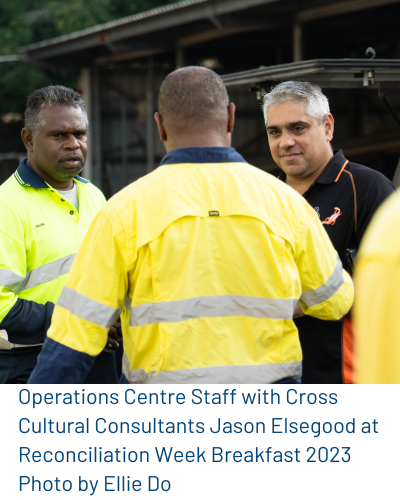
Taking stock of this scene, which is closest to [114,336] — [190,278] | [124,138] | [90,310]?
[90,310]

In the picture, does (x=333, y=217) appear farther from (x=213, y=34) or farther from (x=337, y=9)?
(x=213, y=34)

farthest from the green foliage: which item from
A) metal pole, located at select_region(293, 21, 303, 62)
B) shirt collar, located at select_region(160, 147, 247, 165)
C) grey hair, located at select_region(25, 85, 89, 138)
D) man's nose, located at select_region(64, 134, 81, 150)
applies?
shirt collar, located at select_region(160, 147, 247, 165)

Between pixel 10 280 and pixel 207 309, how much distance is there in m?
1.24

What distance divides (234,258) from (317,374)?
4.55ft

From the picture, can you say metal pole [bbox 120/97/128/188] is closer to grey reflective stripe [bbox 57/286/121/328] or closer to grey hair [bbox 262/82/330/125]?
grey hair [bbox 262/82/330/125]

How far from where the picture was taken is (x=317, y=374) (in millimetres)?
3115

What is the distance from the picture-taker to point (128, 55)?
46.3 feet

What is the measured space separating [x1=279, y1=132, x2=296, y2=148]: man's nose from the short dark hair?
1.29 m

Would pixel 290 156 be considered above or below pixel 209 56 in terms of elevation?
below

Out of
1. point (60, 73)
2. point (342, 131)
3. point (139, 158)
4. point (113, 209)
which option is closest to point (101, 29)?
point (139, 158)

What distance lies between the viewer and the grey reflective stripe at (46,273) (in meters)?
2.95

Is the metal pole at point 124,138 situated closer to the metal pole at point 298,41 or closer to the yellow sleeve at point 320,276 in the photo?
the metal pole at point 298,41

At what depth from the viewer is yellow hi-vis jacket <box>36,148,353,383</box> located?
1.95 m

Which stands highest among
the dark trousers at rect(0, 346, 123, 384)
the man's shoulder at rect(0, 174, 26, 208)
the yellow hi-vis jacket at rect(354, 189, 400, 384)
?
the man's shoulder at rect(0, 174, 26, 208)
